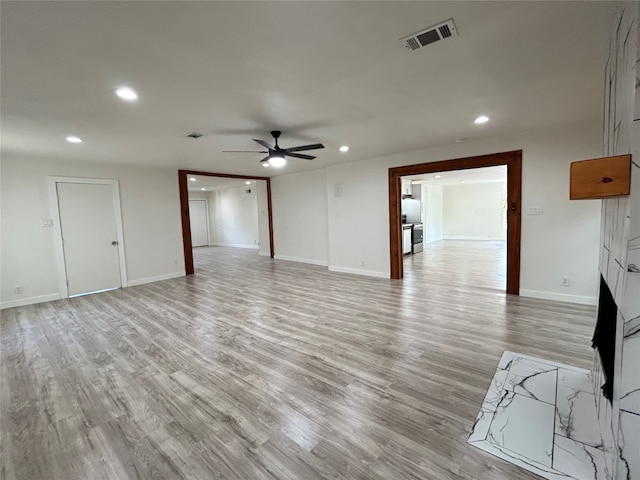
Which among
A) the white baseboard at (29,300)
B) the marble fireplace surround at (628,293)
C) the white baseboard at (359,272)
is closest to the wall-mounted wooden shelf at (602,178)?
the marble fireplace surround at (628,293)

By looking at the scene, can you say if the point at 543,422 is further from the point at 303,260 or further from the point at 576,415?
the point at 303,260

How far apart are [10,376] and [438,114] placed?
504 cm

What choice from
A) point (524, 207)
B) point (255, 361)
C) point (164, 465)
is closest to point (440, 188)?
point (524, 207)

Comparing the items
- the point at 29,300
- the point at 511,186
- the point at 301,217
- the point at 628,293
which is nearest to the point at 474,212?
the point at 301,217

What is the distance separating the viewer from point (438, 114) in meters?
3.23

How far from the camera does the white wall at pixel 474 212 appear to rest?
1116 centimetres

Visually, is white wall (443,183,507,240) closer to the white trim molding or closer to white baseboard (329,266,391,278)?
the white trim molding

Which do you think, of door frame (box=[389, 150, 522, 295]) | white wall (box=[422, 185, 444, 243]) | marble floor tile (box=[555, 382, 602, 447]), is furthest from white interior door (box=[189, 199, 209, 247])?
marble floor tile (box=[555, 382, 602, 447])

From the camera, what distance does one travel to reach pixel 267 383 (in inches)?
91.9

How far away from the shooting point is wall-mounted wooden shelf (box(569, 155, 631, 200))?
116 cm

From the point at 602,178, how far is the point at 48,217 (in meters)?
7.20

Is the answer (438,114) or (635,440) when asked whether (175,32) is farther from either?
(635,440)

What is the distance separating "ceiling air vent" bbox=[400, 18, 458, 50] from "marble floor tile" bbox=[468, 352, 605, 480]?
2495 mm

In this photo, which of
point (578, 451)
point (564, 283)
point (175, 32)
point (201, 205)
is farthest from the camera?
point (201, 205)
